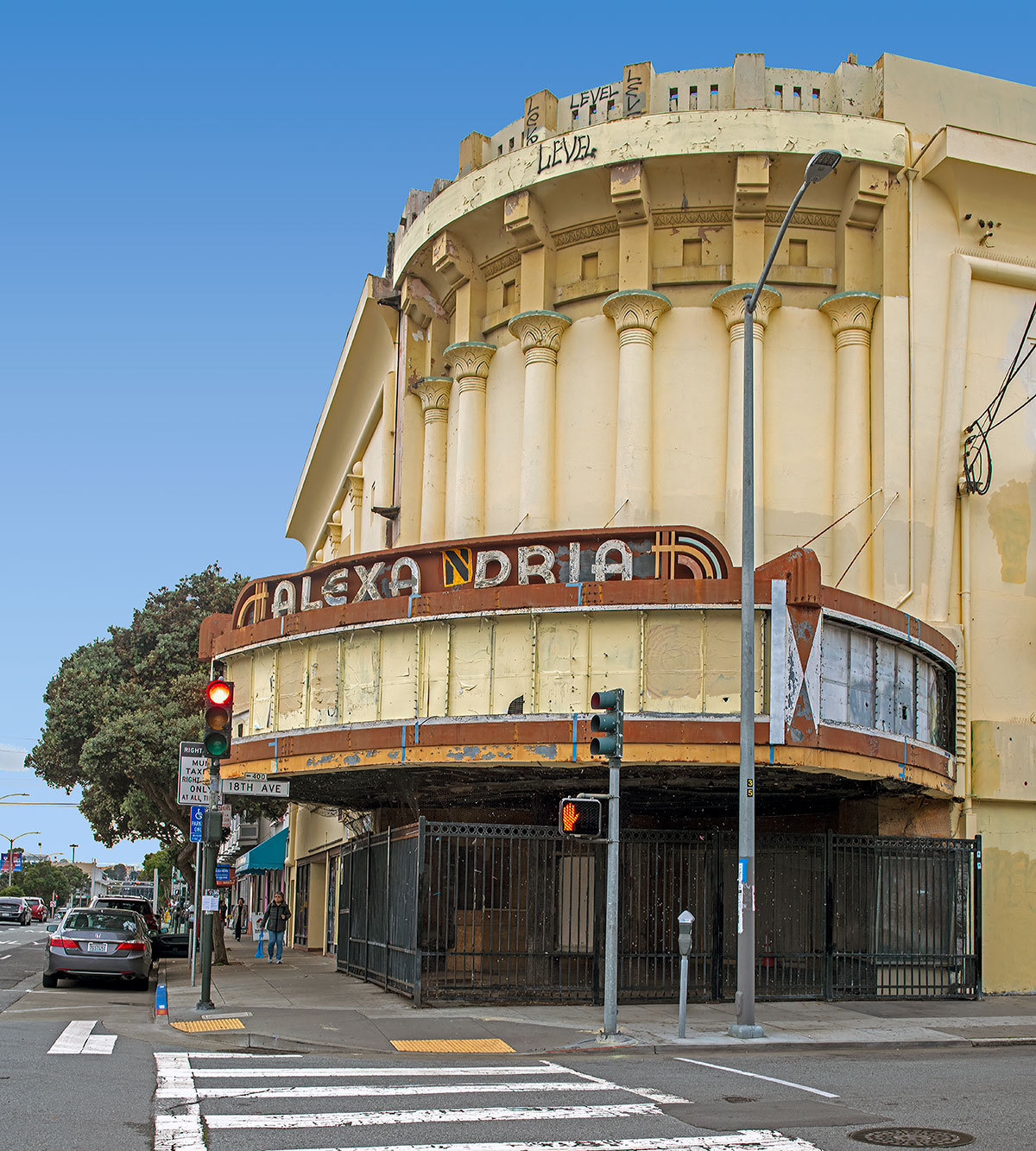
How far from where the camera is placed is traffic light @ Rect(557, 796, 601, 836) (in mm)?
15375

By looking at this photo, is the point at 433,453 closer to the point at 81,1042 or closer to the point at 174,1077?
the point at 81,1042

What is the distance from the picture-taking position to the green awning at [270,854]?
47.1m

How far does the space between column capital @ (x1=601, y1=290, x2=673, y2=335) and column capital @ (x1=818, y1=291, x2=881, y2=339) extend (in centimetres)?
314

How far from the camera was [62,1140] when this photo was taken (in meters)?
8.70

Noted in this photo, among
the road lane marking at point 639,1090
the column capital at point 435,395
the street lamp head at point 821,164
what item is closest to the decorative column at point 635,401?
the column capital at point 435,395

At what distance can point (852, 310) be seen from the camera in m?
24.0

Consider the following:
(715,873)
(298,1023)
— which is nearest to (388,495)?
(715,873)

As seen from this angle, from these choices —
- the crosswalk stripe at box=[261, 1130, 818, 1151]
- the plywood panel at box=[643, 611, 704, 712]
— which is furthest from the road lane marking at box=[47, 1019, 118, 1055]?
the plywood panel at box=[643, 611, 704, 712]

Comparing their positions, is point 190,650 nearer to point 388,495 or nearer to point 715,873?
point 388,495

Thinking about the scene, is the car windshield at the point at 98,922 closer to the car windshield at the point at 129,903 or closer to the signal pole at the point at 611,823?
the signal pole at the point at 611,823

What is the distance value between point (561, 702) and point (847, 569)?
22.6ft

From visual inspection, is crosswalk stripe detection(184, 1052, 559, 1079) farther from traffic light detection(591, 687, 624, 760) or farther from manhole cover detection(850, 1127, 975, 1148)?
manhole cover detection(850, 1127, 975, 1148)

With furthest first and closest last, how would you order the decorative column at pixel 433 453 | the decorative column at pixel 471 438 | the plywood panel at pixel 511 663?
the decorative column at pixel 433 453, the decorative column at pixel 471 438, the plywood panel at pixel 511 663

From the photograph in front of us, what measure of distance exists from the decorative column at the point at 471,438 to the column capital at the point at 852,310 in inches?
281
